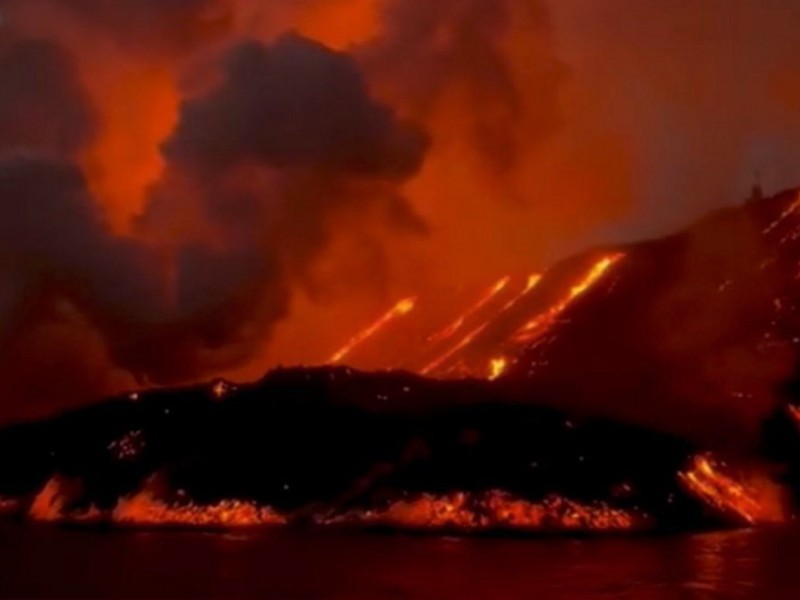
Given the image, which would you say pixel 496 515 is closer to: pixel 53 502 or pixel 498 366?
pixel 498 366

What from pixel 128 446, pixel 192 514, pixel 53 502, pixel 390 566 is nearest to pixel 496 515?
pixel 192 514

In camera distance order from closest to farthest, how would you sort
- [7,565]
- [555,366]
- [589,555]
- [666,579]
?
1. [666,579]
2. [7,565]
3. [589,555]
4. [555,366]

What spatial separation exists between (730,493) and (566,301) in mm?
8004

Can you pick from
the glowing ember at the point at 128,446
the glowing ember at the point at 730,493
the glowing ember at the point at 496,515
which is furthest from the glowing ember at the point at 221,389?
the glowing ember at the point at 730,493

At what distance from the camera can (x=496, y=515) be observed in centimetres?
2653

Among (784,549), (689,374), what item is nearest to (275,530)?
(784,549)

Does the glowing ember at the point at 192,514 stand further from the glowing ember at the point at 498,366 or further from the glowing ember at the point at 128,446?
the glowing ember at the point at 498,366

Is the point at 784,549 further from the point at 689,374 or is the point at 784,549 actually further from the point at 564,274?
the point at 564,274

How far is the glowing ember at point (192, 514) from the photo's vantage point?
2795 cm

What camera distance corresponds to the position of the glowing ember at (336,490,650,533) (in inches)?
1042

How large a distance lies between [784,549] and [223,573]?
964cm

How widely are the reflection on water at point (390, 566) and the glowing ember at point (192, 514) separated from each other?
1877mm

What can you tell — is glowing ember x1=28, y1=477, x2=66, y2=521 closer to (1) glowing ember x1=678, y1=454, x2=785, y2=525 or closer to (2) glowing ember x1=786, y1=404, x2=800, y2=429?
(1) glowing ember x1=678, y1=454, x2=785, y2=525

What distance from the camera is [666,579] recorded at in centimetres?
1659
